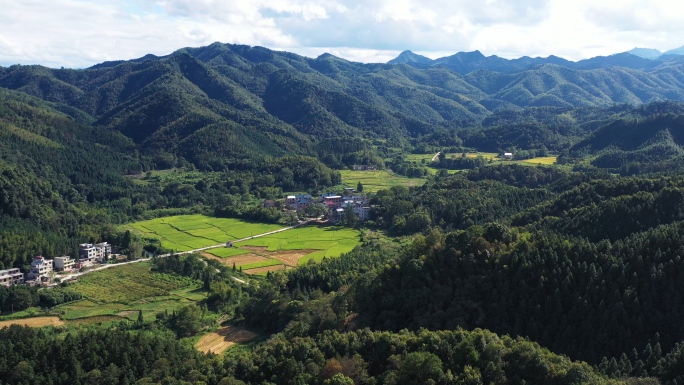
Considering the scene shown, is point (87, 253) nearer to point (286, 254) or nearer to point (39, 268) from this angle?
point (39, 268)

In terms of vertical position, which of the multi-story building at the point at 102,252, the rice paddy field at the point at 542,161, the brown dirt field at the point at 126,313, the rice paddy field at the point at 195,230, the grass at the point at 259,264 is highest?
the rice paddy field at the point at 542,161

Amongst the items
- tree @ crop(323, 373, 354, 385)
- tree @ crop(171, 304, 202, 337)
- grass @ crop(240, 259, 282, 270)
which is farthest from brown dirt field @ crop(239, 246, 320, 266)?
tree @ crop(323, 373, 354, 385)

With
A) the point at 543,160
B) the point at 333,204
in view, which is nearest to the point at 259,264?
the point at 333,204

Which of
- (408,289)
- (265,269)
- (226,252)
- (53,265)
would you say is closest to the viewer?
(408,289)

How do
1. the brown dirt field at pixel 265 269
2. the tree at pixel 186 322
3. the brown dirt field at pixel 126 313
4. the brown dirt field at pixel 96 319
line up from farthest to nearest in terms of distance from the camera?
1. the brown dirt field at pixel 265 269
2. the brown dirt field at pixel 126 313
3. the brown dirt field at pixel 96 319
4. the tree at pixel 186 322

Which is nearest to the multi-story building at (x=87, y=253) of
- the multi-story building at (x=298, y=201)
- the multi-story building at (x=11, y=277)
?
the multi-story building at (x=11, y=277)

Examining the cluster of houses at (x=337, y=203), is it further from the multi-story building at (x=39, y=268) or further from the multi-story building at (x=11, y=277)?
the multi-story building at (x=11, y=277)

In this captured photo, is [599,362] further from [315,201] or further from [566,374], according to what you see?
[315,201]
